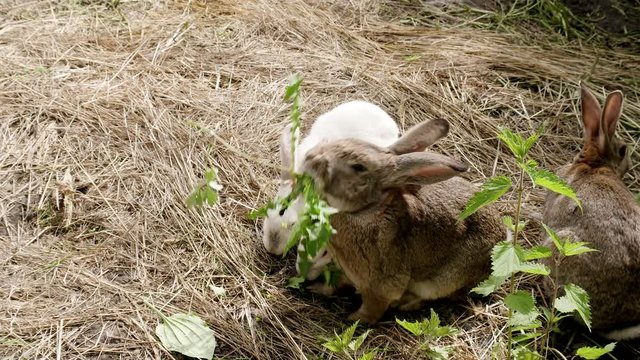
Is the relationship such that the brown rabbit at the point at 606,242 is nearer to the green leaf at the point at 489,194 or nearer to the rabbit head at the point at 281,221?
the green leaf at the point at 489,194

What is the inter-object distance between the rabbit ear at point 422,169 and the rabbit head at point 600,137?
1.06m

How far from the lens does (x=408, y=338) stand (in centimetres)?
354

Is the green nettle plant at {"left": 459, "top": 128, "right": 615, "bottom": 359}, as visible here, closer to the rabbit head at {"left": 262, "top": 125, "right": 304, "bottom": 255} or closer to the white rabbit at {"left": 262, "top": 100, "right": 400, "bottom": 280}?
the white rabbit at {"left": 262, "top": 100, "right": 400, "bottom": 280}

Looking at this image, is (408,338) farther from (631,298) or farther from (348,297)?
(631,298)

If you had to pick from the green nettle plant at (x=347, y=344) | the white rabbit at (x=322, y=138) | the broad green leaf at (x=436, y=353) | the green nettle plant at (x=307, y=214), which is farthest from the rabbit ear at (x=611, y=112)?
the green nettle plant at (x=347, y=344)

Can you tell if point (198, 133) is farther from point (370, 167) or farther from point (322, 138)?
point (370, 167)

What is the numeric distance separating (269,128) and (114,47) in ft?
4.46

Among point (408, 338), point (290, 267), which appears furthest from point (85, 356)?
point (408, 338)

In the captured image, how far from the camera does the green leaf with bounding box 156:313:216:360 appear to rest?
3.29 meters

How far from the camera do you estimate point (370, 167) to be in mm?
3375

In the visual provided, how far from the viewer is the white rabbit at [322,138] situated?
12.3 ft

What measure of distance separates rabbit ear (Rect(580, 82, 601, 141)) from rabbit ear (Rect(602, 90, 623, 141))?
0.25 ft

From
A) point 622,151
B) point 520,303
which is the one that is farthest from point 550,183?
point 622,151

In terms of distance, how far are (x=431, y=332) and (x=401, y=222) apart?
0.56m
